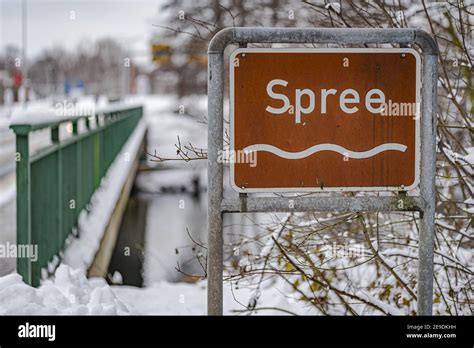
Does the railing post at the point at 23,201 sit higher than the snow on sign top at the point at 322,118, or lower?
lower

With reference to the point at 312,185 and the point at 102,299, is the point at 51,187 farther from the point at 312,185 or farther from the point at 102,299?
the point at 312,185

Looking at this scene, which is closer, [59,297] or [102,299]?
[59,297]

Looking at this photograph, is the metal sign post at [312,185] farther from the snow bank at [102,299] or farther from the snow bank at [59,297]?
the snow bank at [59,297]

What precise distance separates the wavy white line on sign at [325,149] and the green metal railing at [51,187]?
2.23 m

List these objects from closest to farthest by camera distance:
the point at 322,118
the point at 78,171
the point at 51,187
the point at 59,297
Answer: the point at 322,118, the point at 59,297, the point at 51,187, the point at 78,171

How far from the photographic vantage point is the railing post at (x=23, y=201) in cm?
417

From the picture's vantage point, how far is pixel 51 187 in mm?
5332

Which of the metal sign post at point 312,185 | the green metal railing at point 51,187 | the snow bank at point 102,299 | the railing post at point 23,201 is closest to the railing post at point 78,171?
the green metal railing at point 51,187

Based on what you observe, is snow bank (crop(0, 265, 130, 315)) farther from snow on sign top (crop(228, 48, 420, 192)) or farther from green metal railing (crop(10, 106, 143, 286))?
snow on sign top (crop(228, 48, 420, 192))

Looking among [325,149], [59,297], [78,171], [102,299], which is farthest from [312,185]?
[78,171]

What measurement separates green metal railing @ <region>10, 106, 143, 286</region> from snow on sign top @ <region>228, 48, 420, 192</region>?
2218 mm

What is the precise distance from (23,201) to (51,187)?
111 centimetres
